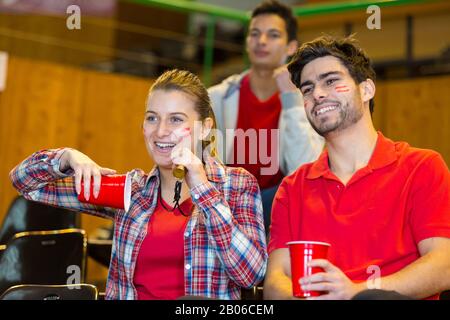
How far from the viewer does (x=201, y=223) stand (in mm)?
1471

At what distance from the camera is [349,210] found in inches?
55.8

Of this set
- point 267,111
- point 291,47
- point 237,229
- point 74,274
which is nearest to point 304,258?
point 237,229

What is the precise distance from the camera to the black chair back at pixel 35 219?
82.0 inches

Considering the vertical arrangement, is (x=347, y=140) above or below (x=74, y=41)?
below

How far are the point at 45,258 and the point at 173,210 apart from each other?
1.86 feet

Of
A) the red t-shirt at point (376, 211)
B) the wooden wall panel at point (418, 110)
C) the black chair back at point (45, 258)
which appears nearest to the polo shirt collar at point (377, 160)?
the red t-shirt at point (376, 211)

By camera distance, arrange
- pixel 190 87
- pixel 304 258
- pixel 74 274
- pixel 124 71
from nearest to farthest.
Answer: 1. pixel 304 258
2. pixel 190 87
3. pixel 74 274
4. pixel 124 71

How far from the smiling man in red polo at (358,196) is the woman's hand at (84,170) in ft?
1.30

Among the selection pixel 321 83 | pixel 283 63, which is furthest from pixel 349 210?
pixel 283 63

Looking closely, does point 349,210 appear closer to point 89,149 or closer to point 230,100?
point 230,100

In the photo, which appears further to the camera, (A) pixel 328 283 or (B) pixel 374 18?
(B) pixel 374 18

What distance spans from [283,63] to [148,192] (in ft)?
3.17

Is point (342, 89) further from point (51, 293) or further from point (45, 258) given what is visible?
point (45, 258)

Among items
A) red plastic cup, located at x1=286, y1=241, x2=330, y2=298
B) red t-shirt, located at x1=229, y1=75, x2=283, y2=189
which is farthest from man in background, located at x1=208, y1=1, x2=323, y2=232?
red plastic cup, located at x1=286, y1=241, x2=330, y2=298
